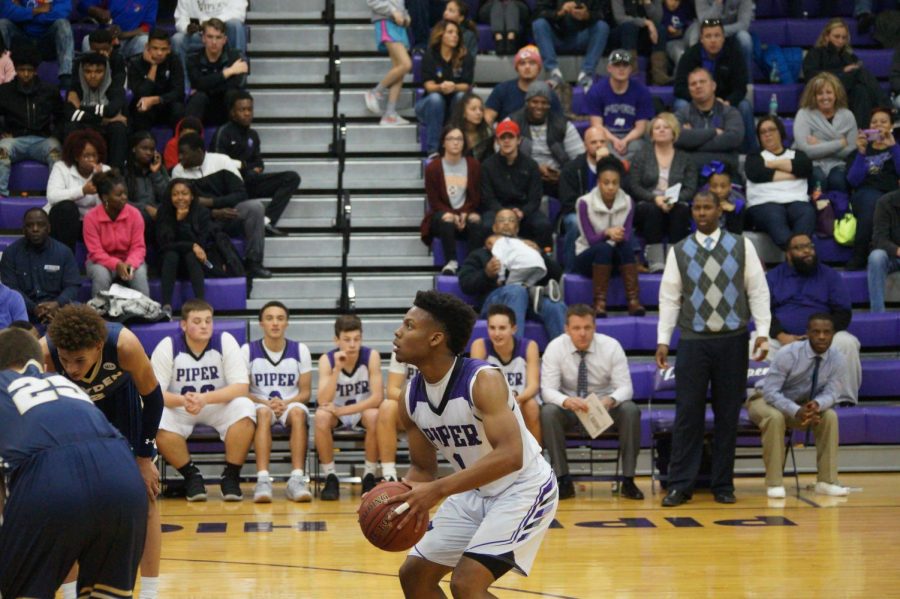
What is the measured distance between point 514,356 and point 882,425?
9.39ft

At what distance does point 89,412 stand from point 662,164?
7.66m

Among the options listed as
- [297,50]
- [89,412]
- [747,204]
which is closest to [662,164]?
[747,204]

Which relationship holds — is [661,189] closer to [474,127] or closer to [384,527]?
[474,127]

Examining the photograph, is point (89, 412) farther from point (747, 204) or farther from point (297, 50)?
point (297, 50)

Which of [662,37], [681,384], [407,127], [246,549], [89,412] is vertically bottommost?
[246,549]

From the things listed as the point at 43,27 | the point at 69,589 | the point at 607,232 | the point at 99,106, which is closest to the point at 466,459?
the point at 69,589

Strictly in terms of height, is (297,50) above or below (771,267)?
above

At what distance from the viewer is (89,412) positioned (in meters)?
4.10

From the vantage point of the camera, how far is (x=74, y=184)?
35.4 feet

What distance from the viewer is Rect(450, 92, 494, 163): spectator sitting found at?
446 inches

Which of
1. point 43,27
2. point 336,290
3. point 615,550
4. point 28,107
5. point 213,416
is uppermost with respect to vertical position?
point 43,27

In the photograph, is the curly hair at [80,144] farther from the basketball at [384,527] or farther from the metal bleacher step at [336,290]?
the basketball at [384,527]

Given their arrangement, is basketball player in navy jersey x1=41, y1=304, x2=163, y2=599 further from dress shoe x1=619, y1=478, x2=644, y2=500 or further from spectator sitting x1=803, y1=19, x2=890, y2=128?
spectator sitting x1=803, y1=19, x2=890, y2=128

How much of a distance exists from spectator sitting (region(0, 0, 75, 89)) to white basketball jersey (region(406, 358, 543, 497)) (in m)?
8.36
